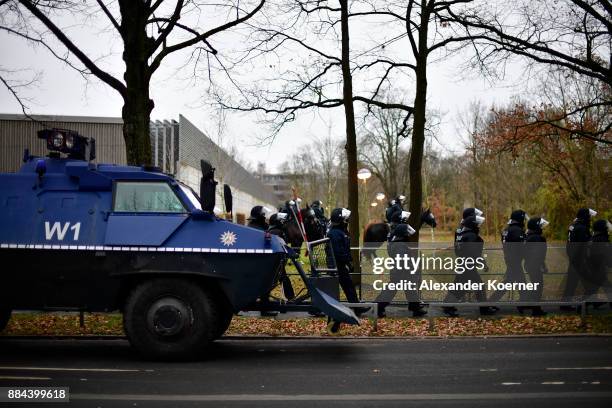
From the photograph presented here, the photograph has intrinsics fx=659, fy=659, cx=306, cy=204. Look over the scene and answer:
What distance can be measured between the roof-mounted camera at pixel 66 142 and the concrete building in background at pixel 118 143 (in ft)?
40.6

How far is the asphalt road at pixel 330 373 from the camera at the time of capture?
6.93 metres

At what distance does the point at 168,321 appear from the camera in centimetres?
894

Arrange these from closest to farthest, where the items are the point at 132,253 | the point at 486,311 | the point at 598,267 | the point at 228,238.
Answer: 1. the point at 132,253
2. the point at 228,238
3. the point at 598,267
4. the point at 486,311

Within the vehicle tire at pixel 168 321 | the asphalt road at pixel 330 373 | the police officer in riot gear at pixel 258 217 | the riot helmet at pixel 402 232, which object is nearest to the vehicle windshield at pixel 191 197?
the vehicle tire at pixel 168 321

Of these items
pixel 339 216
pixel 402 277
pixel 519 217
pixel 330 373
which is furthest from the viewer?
pixel 519 217

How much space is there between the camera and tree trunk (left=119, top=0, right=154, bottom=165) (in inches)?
525

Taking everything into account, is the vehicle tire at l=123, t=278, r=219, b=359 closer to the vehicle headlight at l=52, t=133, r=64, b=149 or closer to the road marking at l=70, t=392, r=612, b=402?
the road marking at l=70, t=392, r=612, b=402

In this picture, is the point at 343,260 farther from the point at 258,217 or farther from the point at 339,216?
the point at 258,217

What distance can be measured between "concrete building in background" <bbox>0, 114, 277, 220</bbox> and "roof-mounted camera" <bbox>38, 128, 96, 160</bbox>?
12.4 m

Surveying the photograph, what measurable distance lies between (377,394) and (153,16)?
1070 cm

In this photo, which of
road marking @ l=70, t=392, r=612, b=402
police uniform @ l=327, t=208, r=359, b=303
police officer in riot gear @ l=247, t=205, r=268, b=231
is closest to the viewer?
road marking @ l=70, t=392, r=612, b=402

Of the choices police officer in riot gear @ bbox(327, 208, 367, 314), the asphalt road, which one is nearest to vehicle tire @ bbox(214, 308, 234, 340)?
the asphalt road

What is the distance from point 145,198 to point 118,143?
22394 millimetres

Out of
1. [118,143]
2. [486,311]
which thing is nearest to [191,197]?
[486,311]
